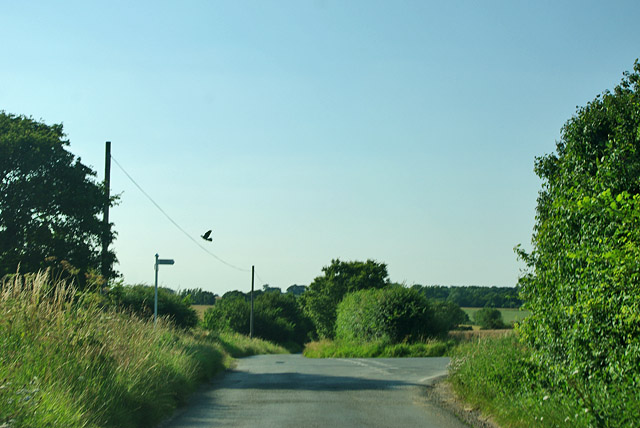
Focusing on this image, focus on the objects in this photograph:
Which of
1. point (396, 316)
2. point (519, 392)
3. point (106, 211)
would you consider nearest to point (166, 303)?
point (396, 316)

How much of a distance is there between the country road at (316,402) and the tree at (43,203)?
7.18 metres

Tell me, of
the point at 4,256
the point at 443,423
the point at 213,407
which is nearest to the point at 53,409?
the point at 213,407

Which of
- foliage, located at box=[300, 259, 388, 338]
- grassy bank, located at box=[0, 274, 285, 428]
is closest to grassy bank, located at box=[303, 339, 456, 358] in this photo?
grassy bank, located at box=[0, 274, 285, 428]

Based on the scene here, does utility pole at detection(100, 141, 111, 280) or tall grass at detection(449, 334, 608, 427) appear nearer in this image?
tall grass at detection(449, 334, 608, 427)

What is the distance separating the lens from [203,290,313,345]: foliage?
69875mm

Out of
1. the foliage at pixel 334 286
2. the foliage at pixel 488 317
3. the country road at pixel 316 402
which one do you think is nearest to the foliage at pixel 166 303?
the country road at pixel 316 402

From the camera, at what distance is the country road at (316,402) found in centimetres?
973

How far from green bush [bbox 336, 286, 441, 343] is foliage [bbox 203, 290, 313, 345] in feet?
107

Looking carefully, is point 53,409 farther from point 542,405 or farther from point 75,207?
point 75,207

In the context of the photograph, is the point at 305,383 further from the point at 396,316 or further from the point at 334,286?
the point at 334,286

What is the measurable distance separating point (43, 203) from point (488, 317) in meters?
67.4

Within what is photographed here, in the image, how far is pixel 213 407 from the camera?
11.4 metres

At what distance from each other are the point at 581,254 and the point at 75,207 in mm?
18034

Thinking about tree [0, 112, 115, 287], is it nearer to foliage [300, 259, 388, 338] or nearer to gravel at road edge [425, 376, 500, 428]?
gravel at road edge [425, 376, 500, 428]
